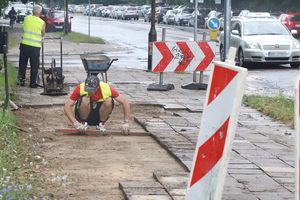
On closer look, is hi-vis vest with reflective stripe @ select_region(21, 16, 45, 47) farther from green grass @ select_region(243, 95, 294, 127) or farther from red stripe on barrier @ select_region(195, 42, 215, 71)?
green grass @ select_region(243, 95, 294, 127)

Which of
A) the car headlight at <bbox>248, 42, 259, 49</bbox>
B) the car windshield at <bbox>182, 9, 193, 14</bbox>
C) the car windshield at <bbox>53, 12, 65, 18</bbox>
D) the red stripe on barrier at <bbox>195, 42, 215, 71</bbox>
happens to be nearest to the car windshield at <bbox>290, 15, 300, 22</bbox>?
the car windshield at <bbox>53, 12, 65, 18</bbox>

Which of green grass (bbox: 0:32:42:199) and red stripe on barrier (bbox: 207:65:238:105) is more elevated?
red stripe on barrier (bbox: 207:65:238:105)

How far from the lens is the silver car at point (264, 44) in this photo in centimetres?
2591

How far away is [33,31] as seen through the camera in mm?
18156

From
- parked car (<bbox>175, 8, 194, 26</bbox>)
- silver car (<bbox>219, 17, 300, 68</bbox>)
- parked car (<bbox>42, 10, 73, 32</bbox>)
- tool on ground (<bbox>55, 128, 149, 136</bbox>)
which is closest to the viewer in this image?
tool on ground (<bbox>55, 128, 149, 136</bbox>)

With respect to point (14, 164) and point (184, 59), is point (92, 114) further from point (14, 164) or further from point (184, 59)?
point (184, 59)

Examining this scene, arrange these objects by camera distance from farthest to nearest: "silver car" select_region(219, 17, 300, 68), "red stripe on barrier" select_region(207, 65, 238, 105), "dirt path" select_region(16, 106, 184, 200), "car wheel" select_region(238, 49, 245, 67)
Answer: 1. "car wheel" select_region(238, 49, 245, 67)
2. "silver car" select_region(219, 17, 300, 68)
3. "dirt path" select_region(16, 106, 184, 200)
4. "red stripe on barrier" select_region(207, 65, 238, 105)

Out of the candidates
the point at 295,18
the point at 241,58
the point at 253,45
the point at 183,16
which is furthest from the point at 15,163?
the point at 183,16

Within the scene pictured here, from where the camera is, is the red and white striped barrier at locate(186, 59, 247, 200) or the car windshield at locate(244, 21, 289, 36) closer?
the red and white striped barrier at locate(186, 59, 247, 200)

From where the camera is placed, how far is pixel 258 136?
11.6 m

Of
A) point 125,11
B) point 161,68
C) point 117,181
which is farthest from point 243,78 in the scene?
point 125,11

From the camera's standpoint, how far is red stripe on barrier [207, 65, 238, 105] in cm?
511

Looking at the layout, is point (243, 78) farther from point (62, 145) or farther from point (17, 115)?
point (17, 115)

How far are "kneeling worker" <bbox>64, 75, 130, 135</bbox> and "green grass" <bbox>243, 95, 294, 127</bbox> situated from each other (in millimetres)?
2906
